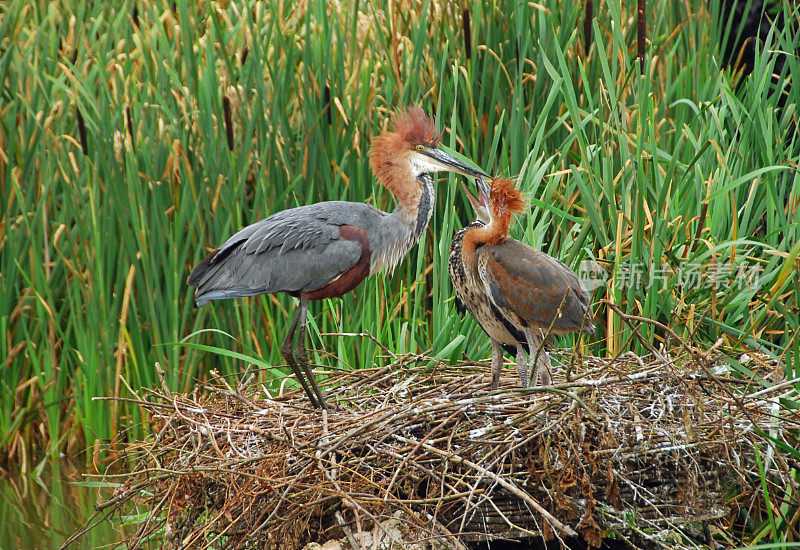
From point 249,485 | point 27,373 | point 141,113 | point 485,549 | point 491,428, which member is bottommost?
point 27,373

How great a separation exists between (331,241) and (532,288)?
3.51ft

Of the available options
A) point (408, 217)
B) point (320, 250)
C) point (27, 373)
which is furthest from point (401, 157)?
point (27, 373)

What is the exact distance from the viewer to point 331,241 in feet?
14.4

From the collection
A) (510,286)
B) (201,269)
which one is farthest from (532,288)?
(201,269)

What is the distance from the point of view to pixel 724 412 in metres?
3.32

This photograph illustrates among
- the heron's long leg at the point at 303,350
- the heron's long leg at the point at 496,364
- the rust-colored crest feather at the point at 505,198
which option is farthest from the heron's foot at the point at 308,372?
the rust-colored crest feather at the point at 505,198

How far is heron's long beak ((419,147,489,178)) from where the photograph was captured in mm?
4441

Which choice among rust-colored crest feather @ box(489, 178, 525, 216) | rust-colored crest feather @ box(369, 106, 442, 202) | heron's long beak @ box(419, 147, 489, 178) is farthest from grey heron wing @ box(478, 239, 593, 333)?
rust-colored crest feather @ box(369, 106, 442, 202)

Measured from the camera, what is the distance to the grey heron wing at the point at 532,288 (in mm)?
3854

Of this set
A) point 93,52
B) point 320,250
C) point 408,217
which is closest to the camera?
point 320,250

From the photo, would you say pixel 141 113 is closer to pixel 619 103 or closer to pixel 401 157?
pixel 401 157

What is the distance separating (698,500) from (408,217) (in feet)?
6.72

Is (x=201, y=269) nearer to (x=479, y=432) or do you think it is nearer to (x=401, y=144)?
(x=401, y=144)

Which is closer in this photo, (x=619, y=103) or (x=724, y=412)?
(x=724, y=412)
